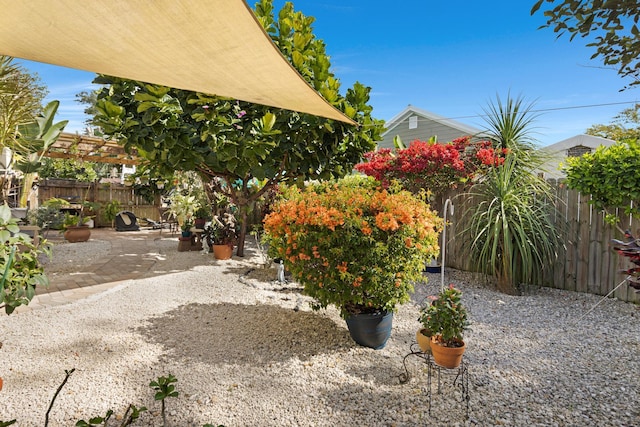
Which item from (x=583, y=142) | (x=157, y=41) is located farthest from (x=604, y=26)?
(x=583, y=142)

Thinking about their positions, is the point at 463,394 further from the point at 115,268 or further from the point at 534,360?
the point at 115,268

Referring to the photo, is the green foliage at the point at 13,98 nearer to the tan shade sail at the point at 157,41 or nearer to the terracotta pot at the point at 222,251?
the tan shade sail at the point at 157,41

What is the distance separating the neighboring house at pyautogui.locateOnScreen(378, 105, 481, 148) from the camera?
1170cm

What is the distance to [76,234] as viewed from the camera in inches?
343

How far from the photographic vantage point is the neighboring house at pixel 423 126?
11695mm

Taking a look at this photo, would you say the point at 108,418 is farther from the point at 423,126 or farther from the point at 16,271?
the point at 423,126

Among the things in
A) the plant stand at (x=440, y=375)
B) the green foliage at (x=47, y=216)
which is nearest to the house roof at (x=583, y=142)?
the plant stand at (x=440, y=375)

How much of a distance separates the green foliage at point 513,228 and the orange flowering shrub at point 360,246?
82.8 inches

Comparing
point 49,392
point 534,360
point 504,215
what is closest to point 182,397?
point 49,392

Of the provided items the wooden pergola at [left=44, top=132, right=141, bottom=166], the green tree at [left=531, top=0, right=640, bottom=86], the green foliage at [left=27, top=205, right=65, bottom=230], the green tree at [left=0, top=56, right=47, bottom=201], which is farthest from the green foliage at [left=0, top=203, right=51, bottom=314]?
the green foliage at [left=27, top=205, right=65, bottom=230]

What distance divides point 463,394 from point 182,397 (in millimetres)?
1718

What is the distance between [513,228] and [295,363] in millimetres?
3470

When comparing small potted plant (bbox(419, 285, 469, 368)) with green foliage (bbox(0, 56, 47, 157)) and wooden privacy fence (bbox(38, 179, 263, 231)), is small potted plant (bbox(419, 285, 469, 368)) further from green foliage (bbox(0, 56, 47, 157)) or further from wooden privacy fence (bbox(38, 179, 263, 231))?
wooden privacy fence (bbox(38, 179, 263, 231))

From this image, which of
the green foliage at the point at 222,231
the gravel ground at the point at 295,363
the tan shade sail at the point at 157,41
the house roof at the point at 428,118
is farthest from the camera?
the house roof at the point at 428,118
